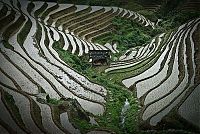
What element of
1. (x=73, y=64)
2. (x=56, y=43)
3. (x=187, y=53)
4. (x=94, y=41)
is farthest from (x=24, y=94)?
(x=94, y=41)

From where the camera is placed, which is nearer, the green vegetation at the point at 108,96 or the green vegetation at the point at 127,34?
the green vegetation at the point at 108,96

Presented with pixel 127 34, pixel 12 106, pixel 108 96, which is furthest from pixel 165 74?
pixel 12 106

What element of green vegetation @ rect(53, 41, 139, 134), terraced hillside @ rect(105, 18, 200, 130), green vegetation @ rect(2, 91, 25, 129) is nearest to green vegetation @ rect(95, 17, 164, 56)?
terraced hillside @ rect(105, 18, 200, 130)

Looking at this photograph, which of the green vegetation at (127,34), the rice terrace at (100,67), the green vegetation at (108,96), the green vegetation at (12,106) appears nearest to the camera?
the green vegetation at (12,106)

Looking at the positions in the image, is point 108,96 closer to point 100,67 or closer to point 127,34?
point 100,67

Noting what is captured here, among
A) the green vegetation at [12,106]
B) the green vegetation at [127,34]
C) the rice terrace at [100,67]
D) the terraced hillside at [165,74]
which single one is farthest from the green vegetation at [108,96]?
the green vegetation at [127,34]

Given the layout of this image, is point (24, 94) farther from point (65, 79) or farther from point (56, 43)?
point (56, 43)

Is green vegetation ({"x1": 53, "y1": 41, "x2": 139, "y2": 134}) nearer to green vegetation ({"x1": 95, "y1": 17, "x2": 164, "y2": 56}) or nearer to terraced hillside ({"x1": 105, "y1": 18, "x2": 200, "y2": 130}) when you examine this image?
terraced hillside ({"x1": 105, "y1": 18, "x2": 200, "y2": 130})

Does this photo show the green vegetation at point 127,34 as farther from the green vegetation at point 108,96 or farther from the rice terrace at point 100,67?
the green vegetation at point 108,96
